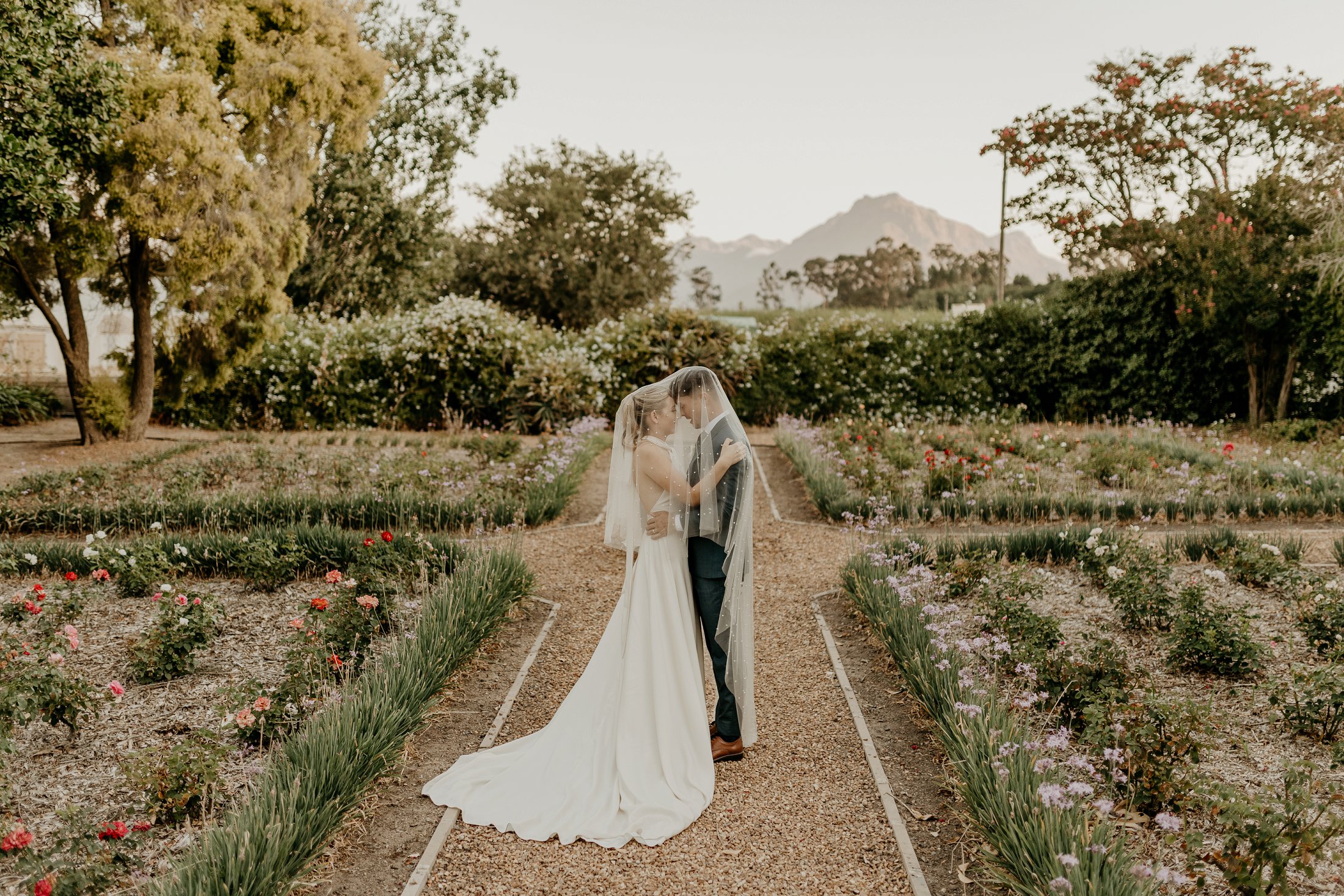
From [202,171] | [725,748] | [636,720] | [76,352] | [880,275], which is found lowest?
[725,748]

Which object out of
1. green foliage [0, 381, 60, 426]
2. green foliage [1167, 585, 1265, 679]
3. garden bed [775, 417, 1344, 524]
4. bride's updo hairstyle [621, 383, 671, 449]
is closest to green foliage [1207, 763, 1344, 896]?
green foliage [1167, 585, 1265, 679]

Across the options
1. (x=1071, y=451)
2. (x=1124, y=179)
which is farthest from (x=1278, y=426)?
(x=1124, y=179)

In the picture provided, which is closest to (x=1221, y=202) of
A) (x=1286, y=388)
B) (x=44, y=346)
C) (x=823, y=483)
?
(x=1286, y=388)

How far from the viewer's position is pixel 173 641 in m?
4.55

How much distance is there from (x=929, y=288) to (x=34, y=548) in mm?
75518

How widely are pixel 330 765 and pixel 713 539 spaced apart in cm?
180

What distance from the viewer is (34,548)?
640 cm

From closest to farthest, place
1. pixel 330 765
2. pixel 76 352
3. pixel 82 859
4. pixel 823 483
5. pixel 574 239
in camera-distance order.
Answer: pixel 82 859 < pixel 330 765 < pixel 823 483 < pixel 76 352 < pixel 574 239

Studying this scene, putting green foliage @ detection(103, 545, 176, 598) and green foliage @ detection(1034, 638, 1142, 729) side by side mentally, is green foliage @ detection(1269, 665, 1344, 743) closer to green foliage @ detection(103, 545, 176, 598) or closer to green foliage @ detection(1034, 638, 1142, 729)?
green foliage @ detection(1034, 638, 1142, 729)

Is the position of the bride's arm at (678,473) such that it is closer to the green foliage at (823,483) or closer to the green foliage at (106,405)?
the green foliage at (823,483)

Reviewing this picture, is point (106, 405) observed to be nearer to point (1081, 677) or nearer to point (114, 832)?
point (114, 832)

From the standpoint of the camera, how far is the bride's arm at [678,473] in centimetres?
378

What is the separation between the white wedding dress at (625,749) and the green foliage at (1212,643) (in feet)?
9.00

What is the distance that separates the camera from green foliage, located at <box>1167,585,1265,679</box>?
4500 mm
